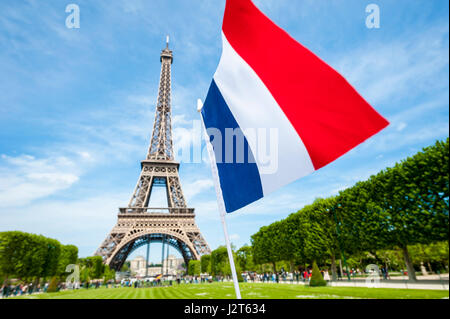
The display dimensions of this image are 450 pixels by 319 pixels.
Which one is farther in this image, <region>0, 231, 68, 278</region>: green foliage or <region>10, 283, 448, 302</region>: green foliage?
<region>0, 231, 68, 278</region>: green foliage

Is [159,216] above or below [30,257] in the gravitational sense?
above

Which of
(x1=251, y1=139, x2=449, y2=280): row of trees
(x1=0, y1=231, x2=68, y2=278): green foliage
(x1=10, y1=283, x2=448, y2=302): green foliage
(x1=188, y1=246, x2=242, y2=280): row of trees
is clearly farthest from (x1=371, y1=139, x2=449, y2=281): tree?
(x1=0, y1=231, x2=68, y2=278): green foliage

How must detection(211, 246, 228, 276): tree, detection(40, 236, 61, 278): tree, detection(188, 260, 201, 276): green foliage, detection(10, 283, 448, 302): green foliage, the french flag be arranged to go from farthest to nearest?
detection(211, 246, 228, 276): tree
detection(188, 260, 201, 276): green foliage
detection(40, 236, 61, 278): tree
detection(10, 283, 448, 302): green foliage
the french flag

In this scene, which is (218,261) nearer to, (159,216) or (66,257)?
(159,216)

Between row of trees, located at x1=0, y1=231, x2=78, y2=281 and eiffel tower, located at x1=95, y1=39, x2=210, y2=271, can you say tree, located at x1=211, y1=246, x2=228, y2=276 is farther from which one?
row of trees, located at x1=0, y1=231, x2=78, y2=281

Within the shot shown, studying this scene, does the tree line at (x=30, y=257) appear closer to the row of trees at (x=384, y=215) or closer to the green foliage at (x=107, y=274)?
the green foliage at (x=107, y=274)

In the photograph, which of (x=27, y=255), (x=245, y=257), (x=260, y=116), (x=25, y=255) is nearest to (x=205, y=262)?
(x=245, y=257)
